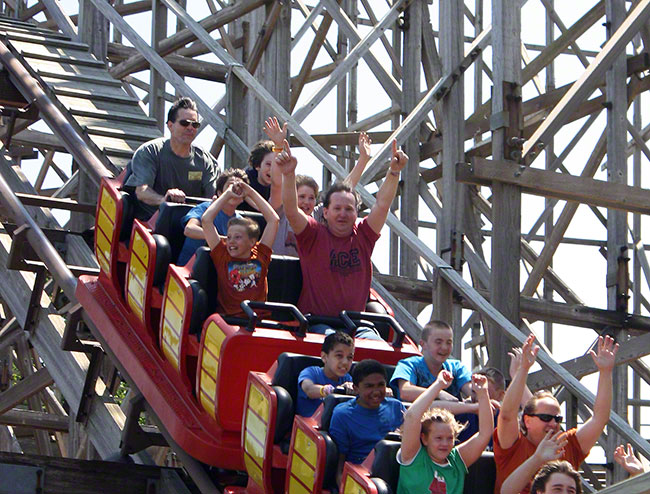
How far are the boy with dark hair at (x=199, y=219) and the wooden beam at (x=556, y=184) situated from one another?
149 cm

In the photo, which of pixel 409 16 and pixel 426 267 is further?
pixel 426 267

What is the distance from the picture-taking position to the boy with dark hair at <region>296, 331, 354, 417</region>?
4973 mm

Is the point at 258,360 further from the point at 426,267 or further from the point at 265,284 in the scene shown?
the point at 426,267

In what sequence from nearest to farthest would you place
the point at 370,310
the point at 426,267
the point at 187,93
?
the point at 370,310 → the point at 187,93 → the point at 426,267

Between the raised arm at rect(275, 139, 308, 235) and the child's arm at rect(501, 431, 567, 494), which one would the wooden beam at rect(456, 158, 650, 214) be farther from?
the child's arm at rect(501, 431, 567, 494)

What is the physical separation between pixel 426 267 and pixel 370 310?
6188 mm

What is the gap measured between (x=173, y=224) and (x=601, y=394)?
7.46 ft

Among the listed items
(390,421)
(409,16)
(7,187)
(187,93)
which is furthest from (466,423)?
(409,16)

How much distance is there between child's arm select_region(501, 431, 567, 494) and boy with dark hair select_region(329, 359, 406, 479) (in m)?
0.49

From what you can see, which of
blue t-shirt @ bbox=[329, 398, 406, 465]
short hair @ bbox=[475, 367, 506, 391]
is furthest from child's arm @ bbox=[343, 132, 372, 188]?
blue t-shirt @ bbox=[329, 398, 406, 465]

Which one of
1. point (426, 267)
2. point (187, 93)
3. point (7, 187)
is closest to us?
point (7, 187)

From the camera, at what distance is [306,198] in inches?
250

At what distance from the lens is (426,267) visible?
12273 mm

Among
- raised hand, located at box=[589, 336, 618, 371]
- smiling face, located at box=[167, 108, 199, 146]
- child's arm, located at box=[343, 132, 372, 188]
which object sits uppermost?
smiling face, located at box=[167, 108, 199, 146]
